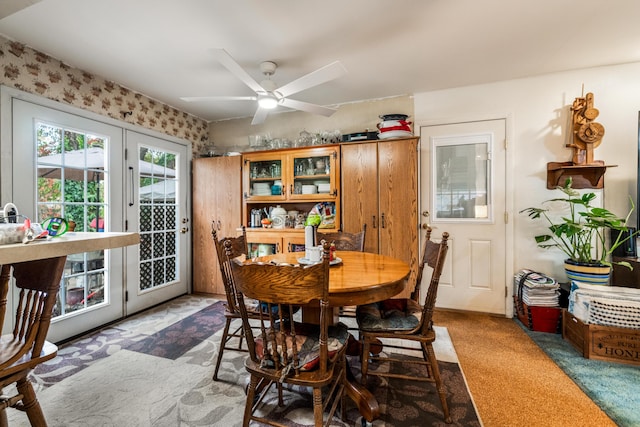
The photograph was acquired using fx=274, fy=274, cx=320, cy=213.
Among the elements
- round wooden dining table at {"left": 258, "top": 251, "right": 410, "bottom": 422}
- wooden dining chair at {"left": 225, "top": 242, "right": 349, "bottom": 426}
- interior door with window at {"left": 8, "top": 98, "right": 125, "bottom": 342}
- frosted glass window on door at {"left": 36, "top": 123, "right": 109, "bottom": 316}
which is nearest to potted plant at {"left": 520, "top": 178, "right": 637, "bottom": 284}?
round wooden dining table at {"left": 258, "top": 251, "right": 410, "bottom": 422}

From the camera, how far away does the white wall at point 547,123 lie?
2594 millimetres

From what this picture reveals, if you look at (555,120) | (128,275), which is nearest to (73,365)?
(128,275)

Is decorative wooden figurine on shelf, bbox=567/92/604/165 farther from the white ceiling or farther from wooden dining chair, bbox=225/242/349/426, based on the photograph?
wooden dining chair, bbox=225/242/349/426

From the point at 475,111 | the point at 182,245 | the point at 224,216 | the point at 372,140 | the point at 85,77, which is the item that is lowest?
the point at 182,245

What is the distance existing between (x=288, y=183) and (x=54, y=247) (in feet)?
8.37

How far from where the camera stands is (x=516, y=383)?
1829mm

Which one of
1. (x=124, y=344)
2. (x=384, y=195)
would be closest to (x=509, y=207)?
(x=384, y=195)

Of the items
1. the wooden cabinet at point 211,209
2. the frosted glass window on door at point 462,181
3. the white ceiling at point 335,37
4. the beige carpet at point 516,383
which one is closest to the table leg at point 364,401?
the beige carpet at point 516,383

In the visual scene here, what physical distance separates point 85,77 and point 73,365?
2564 millimetres

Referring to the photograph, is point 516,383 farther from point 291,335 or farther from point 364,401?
point 291,335

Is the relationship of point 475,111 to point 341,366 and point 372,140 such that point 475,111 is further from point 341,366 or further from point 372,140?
point 341,366

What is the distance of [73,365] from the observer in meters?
2.07

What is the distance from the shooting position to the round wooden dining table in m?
1.33

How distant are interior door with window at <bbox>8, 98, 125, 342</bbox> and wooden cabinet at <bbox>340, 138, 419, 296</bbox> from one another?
2.50 meters
